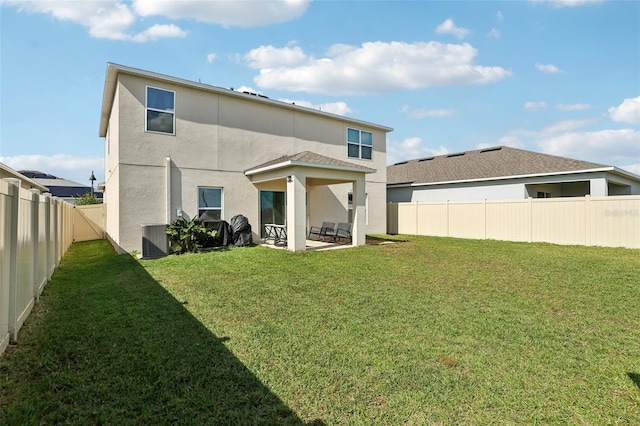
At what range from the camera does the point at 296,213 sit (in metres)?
11.0

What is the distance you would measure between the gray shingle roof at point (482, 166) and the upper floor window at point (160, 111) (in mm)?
15554

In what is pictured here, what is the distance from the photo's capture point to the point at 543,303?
17.7 ft

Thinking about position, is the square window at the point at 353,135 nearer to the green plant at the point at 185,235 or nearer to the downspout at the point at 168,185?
the downspout at the point at 168,185

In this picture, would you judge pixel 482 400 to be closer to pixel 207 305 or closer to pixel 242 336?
pixel 242 336

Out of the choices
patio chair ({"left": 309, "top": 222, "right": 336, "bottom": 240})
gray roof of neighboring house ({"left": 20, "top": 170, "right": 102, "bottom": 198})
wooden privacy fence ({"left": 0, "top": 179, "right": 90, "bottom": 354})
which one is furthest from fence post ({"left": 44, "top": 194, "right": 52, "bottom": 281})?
gray roof of neighboring house ({"left": 20, "top": 170, "right": 102, "bottom": 198})

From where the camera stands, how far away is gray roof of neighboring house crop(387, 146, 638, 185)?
16078 mm

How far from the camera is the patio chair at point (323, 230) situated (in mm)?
14016

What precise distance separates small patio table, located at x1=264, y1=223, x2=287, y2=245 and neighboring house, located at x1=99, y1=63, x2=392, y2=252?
2.69 feet

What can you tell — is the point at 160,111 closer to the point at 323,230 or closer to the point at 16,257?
the point at 323,230

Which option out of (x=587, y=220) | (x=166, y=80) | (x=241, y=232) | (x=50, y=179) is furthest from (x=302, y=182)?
(x=50, y=179)

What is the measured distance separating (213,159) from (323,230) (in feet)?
18.3

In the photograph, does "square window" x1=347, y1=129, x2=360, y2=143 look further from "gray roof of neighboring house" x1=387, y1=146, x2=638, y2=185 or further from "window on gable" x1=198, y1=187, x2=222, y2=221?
"window on gable" x1=198, y1=187, x2=222, y2=221

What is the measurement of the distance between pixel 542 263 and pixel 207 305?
901 centimetres

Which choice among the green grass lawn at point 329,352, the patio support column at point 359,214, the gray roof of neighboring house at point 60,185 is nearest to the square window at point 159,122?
the green grass lawn at point 329,352
